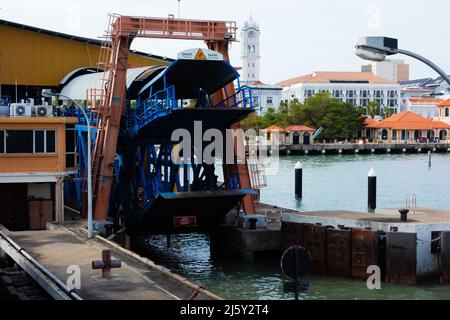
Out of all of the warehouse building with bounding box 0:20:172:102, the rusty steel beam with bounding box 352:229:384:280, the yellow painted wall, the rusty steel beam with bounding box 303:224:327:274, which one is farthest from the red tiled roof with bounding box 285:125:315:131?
the rusty steel beam with bounding box 352:229:384:280

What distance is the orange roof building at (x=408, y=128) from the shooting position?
481 feet

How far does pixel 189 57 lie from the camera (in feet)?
97.5

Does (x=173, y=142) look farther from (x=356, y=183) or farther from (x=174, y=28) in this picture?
(x=356, y=183)

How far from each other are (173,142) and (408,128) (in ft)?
388

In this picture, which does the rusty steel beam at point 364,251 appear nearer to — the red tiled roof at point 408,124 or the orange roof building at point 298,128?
the orange roof building at point 298,128

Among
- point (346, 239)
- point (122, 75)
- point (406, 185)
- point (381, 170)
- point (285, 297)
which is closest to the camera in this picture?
point (285, 297)

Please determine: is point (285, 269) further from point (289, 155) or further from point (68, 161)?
point (289, 155)

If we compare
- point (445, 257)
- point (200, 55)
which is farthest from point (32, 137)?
point (445, 257)

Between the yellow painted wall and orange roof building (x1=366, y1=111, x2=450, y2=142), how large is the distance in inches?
4664

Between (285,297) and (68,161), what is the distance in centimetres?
1247

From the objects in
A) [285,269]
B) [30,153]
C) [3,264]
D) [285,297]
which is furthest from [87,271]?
[30,153]

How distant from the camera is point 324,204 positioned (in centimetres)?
6066

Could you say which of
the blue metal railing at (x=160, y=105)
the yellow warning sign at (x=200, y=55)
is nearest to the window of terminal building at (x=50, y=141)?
the blue metal railing at (x=160, y=105)

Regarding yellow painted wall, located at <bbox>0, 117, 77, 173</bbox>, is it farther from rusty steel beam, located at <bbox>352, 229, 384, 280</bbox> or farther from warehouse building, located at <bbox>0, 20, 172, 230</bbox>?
rusty steel beam, located at <bbox>352, 229, 384, 280</bbox>
